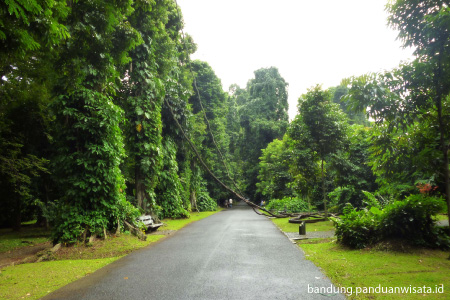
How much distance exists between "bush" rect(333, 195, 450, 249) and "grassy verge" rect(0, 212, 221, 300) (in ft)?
22.2

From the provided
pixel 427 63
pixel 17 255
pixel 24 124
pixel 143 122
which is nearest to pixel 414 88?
pixel 427 63

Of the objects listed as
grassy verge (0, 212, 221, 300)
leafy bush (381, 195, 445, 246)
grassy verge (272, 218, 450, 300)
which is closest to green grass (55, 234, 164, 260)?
grassy verge (0, 212, 221, 300)

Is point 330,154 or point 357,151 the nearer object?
point 330,154

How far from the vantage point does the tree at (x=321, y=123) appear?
15.3 meters

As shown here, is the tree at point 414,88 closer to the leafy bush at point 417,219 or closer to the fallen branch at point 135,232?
the leafy bush at point 417,219

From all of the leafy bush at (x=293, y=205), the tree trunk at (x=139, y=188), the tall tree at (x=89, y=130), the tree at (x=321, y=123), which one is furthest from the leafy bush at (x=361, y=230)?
the leafy bush at (x=293, y=205)

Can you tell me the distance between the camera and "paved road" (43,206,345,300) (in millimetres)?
4777

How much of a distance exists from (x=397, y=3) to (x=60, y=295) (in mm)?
8954

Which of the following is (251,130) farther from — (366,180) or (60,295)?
(60,295)

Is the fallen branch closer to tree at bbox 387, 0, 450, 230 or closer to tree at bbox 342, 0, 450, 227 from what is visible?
tree at bbox 342, 0, 450, 227

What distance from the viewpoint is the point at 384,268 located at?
582 cm

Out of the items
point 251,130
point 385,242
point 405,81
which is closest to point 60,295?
point 385,242

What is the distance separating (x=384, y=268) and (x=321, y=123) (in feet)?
34.5

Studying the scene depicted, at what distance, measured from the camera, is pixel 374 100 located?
640 centimetres
